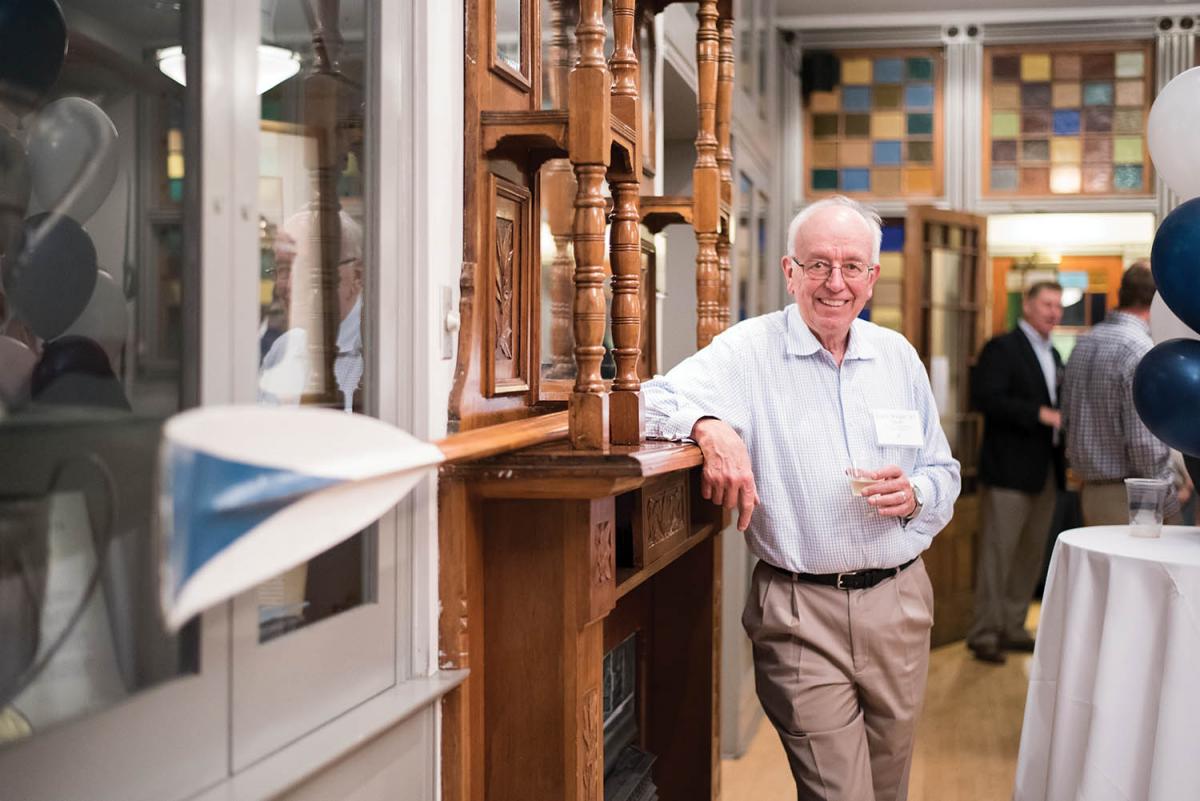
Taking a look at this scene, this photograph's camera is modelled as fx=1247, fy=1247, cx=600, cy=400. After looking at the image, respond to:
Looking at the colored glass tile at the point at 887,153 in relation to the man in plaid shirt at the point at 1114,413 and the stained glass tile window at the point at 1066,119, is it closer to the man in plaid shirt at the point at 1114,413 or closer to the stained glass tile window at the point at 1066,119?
the stained glass tile window at the point at 1066,119

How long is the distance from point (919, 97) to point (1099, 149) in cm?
105

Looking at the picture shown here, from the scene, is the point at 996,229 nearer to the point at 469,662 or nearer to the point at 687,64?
the point at 687,64

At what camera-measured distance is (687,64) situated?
3.84 meters

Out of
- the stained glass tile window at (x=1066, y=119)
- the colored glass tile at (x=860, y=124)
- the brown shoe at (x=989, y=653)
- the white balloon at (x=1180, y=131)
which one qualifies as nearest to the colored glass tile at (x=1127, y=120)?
the stained glass tile window at (x=1066, y=119)

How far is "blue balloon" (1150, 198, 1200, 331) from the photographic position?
2.93 meters

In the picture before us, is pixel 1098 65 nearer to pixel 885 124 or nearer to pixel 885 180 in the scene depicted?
pixel 885 124

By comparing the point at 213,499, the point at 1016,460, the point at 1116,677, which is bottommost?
the point at 1116,677

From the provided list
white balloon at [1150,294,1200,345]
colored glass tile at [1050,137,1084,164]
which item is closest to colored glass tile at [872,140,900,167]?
colored glass tile at [1050,137,1084,164]

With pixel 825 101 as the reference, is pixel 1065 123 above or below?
below

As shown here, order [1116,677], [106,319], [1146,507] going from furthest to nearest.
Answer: [1146,507] → [1116,677] → [106,319]

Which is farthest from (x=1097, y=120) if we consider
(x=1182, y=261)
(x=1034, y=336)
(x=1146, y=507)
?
(x=1146, y=507)

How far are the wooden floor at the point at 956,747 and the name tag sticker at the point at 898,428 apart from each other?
1905mm

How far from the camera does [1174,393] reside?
297 centimetres

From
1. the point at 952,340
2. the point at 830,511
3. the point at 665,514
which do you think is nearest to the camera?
the point at 665,514
